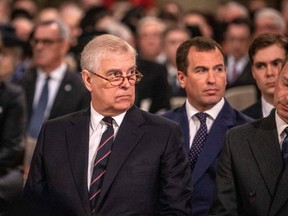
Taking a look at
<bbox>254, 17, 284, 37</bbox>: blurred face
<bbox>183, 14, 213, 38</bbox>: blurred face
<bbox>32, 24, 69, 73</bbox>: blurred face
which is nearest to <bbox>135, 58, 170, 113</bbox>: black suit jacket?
<bbox>32, 24, 69, 73</bbox>: blurred face

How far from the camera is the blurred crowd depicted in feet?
22.2

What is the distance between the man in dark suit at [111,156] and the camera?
497cm

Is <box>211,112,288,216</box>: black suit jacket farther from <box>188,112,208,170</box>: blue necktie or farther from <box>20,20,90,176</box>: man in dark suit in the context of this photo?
<box>20,20,90,176</box>: man in dark suit

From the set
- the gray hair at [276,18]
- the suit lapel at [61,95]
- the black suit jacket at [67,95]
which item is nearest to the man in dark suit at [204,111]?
the black suit jacket at [67,95]

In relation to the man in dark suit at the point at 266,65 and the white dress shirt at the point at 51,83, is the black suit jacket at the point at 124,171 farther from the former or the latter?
the white dress shirt at the point at 51,83

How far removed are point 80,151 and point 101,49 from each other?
1.82ft

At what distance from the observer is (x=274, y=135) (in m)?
4.94

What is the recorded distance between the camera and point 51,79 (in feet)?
27.0

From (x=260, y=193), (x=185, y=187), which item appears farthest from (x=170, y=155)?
(x=260, y=193)

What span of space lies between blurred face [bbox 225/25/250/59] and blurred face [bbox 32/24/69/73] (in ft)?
7.89

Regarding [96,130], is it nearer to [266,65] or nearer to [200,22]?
[266,65]

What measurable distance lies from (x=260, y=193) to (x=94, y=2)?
948 centimetres

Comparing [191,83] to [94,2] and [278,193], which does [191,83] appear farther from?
[94,2]

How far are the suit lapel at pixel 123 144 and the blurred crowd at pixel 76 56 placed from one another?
1319 millimetres
